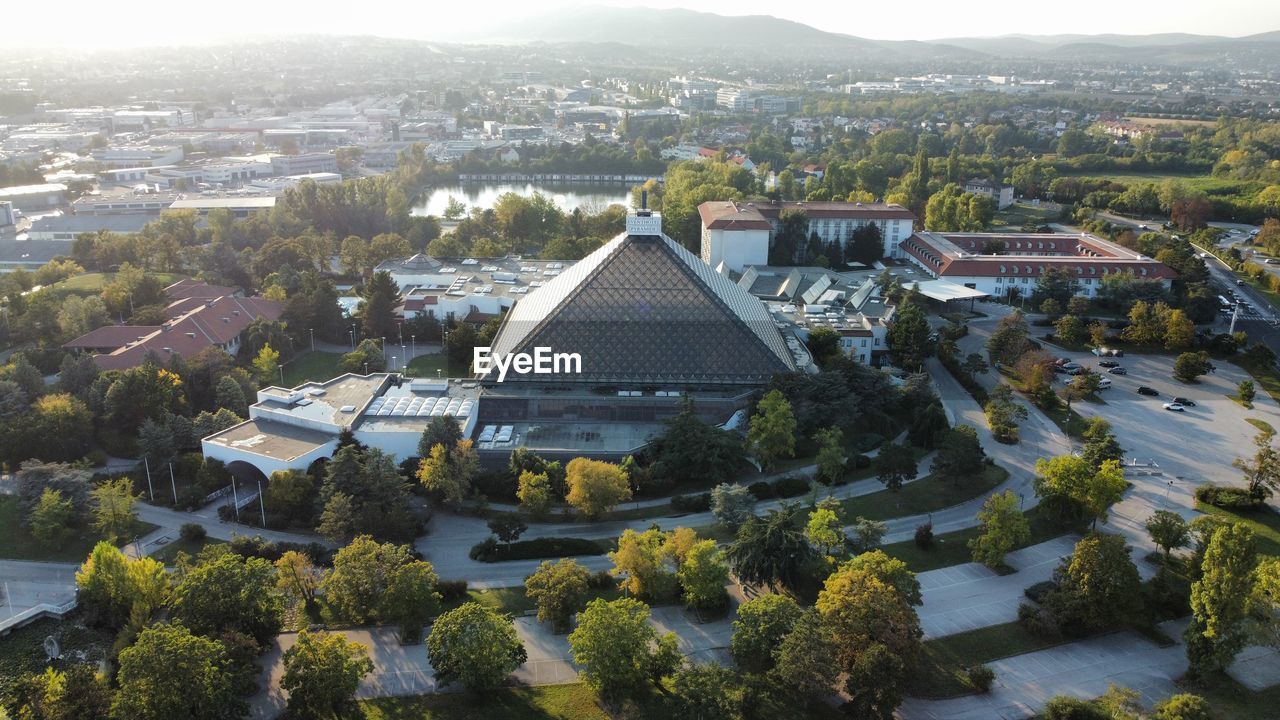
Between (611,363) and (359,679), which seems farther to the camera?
(611,363)

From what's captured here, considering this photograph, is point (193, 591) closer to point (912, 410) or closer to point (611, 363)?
point (611, 363)

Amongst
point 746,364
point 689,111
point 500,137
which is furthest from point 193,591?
point 689,111

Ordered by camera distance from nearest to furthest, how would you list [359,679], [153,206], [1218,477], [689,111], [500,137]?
[359,679]
[1218,477]
[153,206]
[500,137]
[689,111]

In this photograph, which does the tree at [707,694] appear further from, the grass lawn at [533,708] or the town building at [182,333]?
the town building at [182,333]

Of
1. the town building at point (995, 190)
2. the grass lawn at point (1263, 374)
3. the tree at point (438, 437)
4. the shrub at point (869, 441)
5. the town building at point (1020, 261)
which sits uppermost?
the town building at point (995, 190)

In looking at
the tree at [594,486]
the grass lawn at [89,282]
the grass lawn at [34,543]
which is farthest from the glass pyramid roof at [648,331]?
the grass lawn at [89,282]

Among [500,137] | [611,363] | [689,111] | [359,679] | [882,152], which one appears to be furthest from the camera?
[689,111]

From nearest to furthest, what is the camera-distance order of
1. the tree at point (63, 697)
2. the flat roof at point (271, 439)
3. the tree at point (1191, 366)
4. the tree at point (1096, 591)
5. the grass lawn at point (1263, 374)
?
1. the tree at point (63, 697)
2. the tree at point (1096, 591)
3. the flat roof at point (271, 439)
4. the grass lawn at point (1263, 374)
5. the tree at point (1191, 366)

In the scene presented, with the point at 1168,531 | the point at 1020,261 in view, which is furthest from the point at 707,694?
the point at 1020,261
